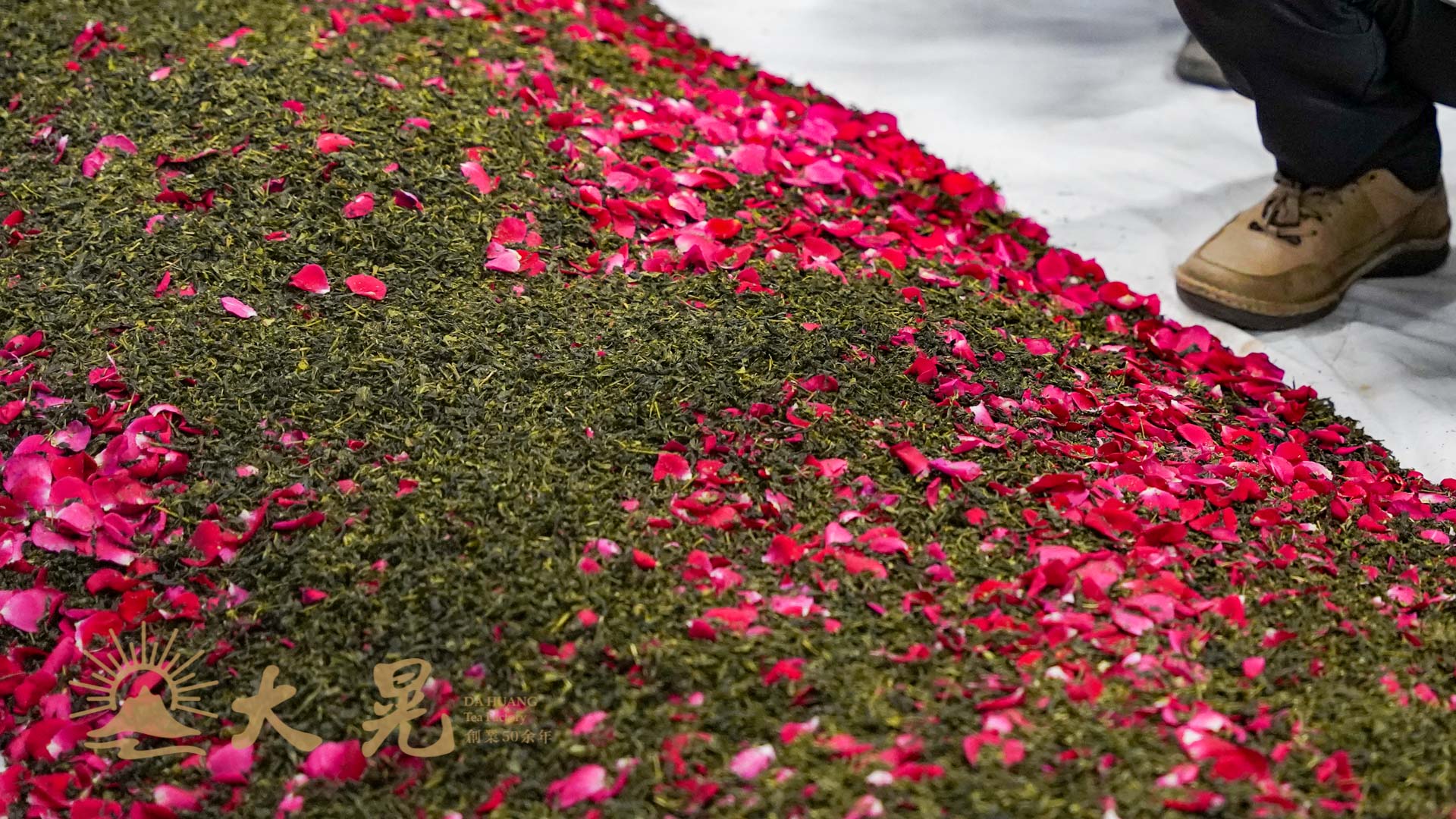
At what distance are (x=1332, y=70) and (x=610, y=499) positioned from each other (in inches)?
53.4

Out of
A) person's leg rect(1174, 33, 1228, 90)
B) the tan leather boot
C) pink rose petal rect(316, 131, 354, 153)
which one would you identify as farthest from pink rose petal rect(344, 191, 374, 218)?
person's leg rect(1174, 33, 1228, 90)

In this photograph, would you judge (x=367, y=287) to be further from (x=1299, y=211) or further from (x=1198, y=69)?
(x=1198, y=69)

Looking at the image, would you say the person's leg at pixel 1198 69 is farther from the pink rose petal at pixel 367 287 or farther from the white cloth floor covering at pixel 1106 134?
the pink rose petal at pixel 367 287

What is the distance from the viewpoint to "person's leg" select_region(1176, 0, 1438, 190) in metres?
1.78

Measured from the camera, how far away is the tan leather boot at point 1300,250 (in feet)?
Answer: 6.48

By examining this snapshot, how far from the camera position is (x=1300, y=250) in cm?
197

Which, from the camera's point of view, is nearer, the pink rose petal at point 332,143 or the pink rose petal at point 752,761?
the pink rose petal at point 752,761

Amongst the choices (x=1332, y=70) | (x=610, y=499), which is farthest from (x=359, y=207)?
(x=1332, y=70)

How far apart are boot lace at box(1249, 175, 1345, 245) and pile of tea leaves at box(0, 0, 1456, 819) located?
0.96 ft

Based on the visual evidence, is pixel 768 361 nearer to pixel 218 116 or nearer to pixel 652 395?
pixel 652 395

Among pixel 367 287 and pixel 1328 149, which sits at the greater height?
pixel 1328 149

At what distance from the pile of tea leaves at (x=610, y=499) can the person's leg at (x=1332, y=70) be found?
0.39m

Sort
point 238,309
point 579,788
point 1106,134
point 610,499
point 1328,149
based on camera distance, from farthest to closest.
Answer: point 1106,134
point 1328,149
point 238,309
point 610,499
point 579,788

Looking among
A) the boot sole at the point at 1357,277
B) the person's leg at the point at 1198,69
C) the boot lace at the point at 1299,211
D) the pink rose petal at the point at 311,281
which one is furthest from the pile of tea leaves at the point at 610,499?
the person's leg at the point at 1198,69
